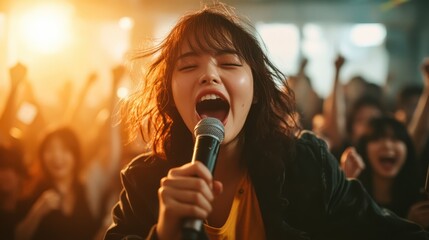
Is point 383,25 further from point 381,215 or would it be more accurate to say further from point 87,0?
point 381,215

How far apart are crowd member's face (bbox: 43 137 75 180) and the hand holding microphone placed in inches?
87.1

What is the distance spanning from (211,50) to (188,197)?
647 millimetres

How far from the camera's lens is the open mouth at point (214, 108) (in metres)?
1.52

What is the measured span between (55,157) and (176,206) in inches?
92.6

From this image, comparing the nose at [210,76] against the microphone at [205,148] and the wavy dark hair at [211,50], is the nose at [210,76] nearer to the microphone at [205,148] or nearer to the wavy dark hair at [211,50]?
the wavy dark hair at [211,50]

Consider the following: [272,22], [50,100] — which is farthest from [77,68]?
[272,22]

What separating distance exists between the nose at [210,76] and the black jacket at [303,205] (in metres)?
0.38

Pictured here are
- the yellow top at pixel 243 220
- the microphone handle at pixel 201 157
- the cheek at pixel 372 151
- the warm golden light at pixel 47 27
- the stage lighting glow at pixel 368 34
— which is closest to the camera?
the microphone handle at pixel 201 157

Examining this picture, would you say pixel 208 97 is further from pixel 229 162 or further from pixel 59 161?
pixel 59 161

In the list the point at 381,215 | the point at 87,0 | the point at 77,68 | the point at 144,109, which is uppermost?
the point at 87,0

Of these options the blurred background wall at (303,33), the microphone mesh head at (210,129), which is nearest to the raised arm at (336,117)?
the microphone mesh head at (210,129)

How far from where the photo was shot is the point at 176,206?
107 centimetres

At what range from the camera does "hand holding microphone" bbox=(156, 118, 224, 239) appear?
1035 millimetres

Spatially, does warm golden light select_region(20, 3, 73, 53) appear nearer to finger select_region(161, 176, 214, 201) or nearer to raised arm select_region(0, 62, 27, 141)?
raised arm select_region(0, 62, 27, 141)
